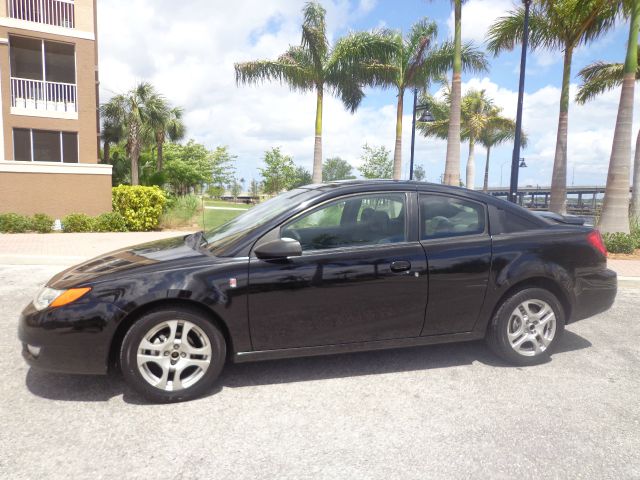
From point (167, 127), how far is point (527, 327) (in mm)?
35942

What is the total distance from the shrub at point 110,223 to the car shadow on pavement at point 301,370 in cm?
1208

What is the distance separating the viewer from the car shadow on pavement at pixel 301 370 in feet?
11.0

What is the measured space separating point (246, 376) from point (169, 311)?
0.92 m

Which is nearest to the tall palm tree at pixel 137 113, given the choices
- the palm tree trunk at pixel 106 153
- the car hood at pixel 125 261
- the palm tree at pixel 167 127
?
the palm tree at pixel 167 127

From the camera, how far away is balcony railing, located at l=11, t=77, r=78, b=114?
16625 millimetres

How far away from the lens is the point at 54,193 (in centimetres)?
1583

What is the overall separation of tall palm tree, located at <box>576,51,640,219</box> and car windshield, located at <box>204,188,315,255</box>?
17.1 m

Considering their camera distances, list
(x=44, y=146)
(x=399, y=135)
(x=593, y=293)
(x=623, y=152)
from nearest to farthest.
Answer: (x=593, y=293)
(x=623, y=152)
(x=44, y=146)
(x=399, y=135)

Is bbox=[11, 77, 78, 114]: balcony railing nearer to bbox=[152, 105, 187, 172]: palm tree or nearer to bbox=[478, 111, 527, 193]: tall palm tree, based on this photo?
bbox=[152, 105, 187, 172]: palm tree

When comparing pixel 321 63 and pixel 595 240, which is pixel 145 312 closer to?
pixel 595 240

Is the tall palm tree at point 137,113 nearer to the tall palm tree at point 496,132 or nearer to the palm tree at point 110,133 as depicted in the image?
the palm tree at point 110,133

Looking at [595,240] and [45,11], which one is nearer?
[595,240]

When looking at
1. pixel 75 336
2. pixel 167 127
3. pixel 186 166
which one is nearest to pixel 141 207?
pixel 75 336

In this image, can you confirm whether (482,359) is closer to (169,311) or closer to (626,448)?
(626,448)
